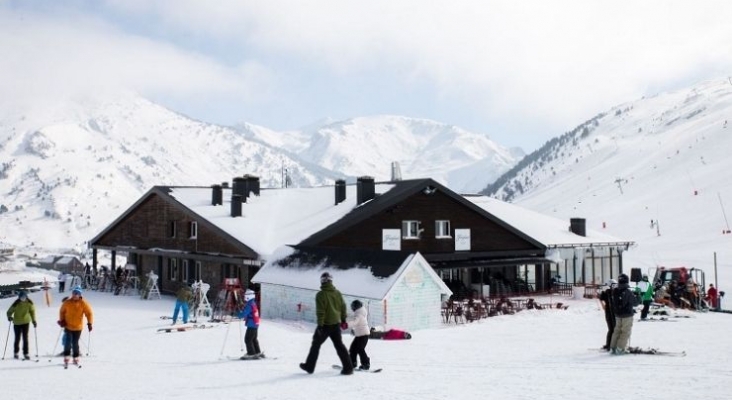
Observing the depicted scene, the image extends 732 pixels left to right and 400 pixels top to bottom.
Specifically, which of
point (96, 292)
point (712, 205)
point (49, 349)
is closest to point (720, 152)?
point (712, 205)

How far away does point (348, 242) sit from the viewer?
31672 millimetres

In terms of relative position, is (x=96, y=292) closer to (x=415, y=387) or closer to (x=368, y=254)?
(x=368, y=254)

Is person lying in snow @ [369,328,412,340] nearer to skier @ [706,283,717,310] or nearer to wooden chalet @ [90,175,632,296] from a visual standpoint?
wooden chalet @ [90,175,632,296]

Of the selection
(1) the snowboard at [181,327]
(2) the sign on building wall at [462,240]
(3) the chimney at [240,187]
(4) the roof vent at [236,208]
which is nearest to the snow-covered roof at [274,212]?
(4) the roof vent at [236,208]

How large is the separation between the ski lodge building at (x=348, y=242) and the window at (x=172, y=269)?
6cm

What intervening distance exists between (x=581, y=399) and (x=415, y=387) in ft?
8.63

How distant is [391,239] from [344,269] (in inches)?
325

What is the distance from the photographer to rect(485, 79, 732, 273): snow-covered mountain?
65625 mm

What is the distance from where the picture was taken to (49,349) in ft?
57.8

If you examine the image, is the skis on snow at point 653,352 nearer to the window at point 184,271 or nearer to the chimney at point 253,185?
the window at point 184,271

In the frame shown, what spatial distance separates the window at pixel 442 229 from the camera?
34.4 metres

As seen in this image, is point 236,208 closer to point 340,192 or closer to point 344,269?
point 340,192

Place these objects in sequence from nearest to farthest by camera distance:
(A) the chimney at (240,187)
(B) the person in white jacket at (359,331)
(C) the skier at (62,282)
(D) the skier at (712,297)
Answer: (B) the person in white jacket at (359,331) < (D) the skier at (712,297) < (A) the chimney at (240,187) < (C) the skier at (62,282)

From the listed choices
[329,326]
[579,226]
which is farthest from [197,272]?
[329,326]
